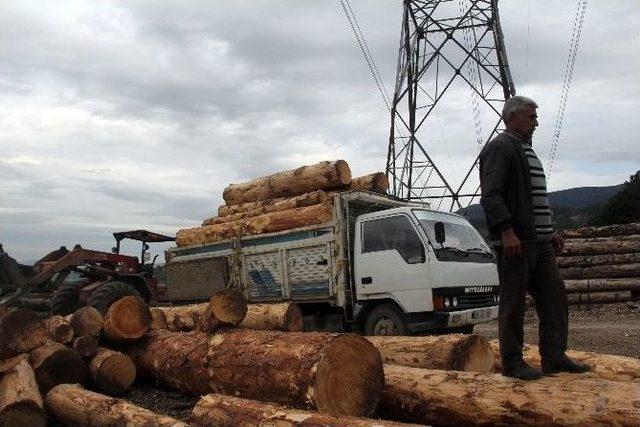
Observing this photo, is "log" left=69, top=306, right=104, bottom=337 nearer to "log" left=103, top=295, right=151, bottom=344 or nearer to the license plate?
"log" left=103, top=295, right=151, bottom=344

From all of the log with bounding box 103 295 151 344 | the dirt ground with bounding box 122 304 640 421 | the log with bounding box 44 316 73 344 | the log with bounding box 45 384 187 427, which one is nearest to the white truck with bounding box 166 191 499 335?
the dirt ground with bounding box 122 304 640 421

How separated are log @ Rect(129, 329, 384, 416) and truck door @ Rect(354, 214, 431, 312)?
2924 mm

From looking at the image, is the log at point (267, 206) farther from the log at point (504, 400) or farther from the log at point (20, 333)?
the log at point (504, 400)

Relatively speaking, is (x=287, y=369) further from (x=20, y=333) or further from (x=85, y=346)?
(x=20, y=333)

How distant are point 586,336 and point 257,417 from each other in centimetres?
776

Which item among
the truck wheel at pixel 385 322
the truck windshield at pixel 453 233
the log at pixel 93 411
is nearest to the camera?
the log at pixel 93 411

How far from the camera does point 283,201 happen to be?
10320 mm

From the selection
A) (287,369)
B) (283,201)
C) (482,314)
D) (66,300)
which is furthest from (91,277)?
(287,369)

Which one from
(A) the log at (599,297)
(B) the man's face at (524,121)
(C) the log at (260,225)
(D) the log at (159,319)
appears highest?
(B) the man's face at (524,121)

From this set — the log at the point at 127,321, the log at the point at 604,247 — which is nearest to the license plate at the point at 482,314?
the log at the point at 127,321

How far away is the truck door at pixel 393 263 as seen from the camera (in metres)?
8.12

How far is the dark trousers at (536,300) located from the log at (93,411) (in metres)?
2.45

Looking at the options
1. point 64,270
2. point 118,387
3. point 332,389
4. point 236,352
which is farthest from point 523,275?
point 64,270

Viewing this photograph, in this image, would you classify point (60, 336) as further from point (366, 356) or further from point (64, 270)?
point (64, 270)
